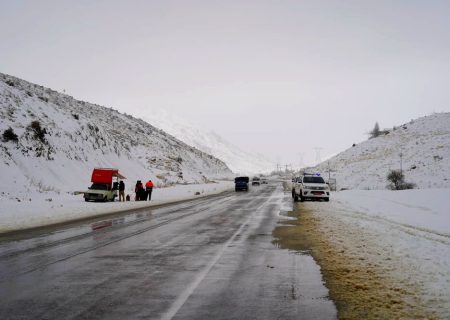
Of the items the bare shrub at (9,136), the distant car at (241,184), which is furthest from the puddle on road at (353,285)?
the distant car at (241,184)

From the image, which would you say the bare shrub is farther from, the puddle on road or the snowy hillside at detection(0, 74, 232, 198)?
the puddle on road

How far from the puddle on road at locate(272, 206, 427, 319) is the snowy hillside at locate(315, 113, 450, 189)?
4794 cm

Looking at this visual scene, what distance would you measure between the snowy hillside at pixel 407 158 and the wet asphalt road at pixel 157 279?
50.1 meters

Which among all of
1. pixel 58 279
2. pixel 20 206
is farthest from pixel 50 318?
pixel 20 206

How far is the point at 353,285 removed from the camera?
7.50 metres

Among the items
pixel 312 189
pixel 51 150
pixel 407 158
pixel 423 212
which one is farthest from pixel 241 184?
pixel 407 158

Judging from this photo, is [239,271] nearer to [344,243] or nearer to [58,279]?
[58,279]

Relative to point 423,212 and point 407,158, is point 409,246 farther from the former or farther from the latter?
point 407,158

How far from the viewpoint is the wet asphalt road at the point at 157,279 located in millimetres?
5898

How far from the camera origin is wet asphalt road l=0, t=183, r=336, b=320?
5898 mm

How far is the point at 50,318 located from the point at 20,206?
71.4 feet

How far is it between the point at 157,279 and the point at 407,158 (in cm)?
8417

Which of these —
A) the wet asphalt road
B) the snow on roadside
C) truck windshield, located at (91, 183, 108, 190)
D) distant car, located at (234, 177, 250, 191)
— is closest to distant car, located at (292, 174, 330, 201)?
the snow on roadside

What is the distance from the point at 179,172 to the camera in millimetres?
79938
